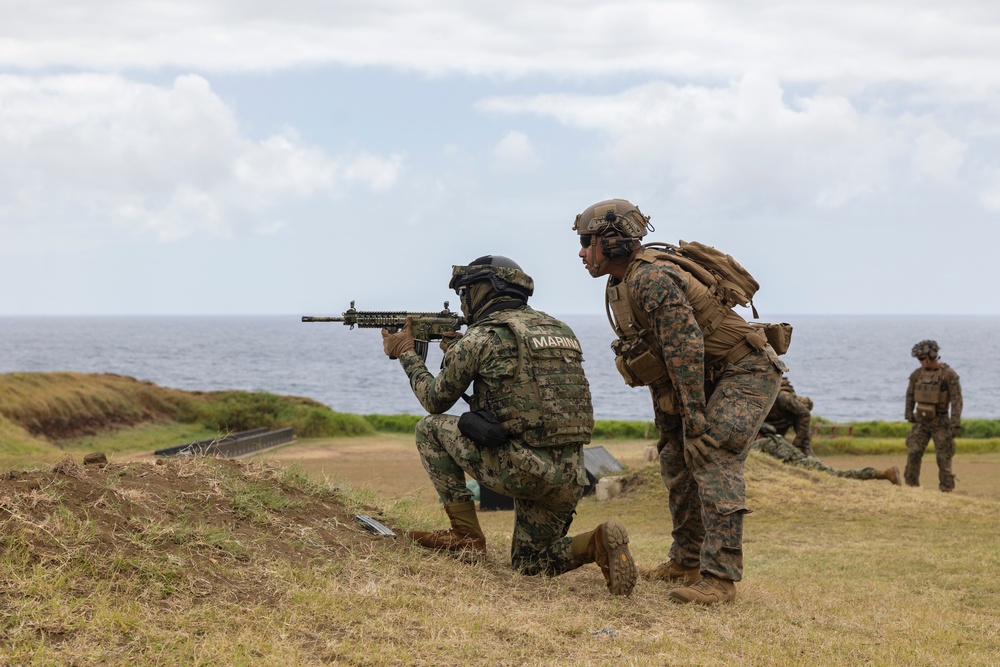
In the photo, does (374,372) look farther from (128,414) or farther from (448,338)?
(448,338)

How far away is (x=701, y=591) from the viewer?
6.55 meters

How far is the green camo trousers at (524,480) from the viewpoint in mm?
6637

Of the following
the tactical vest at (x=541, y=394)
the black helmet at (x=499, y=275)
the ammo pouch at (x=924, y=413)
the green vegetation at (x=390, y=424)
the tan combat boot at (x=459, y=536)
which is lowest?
the green vegetation at (x=390, y=424)

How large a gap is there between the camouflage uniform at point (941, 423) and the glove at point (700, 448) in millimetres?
11580

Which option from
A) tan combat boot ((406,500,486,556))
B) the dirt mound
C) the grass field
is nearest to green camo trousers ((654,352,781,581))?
the grass field

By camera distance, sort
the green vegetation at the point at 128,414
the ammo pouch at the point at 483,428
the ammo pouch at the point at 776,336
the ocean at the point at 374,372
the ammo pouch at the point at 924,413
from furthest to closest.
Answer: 1. the ocean at the point at 374,372
2. the green vegetation at the point at 128,414
3. the ammo pouch at the point at 924,413
4. the ammo pouch at the point at 776,336
5. the ammo pouch at the point at 483,428

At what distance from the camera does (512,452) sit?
21.7 feet

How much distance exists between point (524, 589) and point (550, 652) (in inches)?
51.7

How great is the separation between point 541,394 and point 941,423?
1281 cm

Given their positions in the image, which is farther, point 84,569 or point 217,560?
point 217,560

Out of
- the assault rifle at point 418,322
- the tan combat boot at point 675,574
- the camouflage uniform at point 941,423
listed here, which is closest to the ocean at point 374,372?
the camouflage uniform at point 941,423

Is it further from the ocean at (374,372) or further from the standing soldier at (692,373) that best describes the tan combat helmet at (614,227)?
the ocean at (374,372)

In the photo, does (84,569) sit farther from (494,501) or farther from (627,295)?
(494,501)

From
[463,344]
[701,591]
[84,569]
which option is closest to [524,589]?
[701,591]
